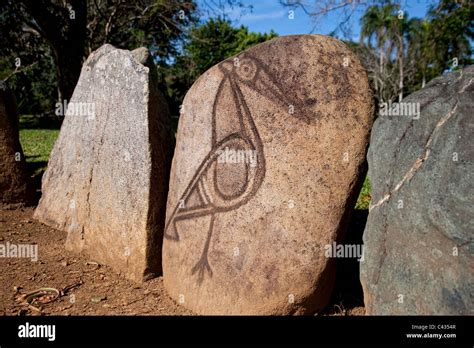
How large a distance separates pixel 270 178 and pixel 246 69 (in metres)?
0.83

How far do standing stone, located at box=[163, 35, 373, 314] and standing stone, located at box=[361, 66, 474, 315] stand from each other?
274mm

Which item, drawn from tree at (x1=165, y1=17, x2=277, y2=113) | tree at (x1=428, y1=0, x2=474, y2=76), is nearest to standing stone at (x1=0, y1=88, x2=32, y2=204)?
tree at (x1=428, y1=0, x2=474, y2=76)

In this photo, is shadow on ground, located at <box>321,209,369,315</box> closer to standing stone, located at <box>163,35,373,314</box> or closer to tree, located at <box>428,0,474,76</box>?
standing stone, located at <box>163,35,373,314</box>

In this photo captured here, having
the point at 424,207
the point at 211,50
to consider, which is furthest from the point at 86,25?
the point at 211,50

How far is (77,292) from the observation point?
3.53m

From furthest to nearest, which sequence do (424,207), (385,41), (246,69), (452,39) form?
1. (385,41)
2. (452,39)
3. (246,69)
4. (424,207)

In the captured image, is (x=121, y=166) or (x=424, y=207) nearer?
(x=424, y=207)

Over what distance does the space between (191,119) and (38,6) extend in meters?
8.63

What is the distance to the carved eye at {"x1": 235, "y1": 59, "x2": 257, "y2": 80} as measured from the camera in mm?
3270

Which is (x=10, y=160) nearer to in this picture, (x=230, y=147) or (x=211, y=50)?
(x=230, y=147)

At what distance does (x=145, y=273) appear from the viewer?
365cm

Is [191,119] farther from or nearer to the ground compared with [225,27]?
nearer to the ground
